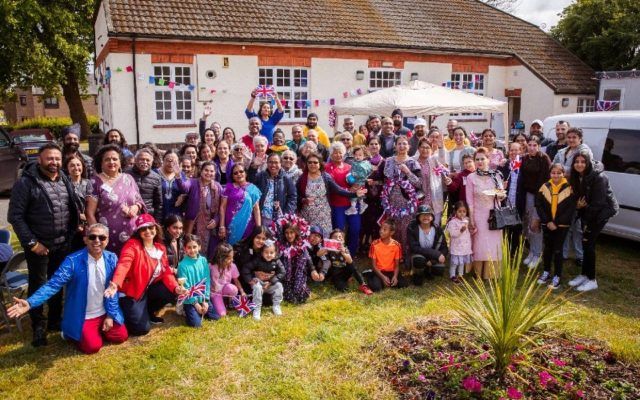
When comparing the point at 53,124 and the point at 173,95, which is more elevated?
the point at 173,95

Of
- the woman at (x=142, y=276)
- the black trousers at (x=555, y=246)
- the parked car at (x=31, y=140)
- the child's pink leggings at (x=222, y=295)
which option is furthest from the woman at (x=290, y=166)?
the parked car at (x=31, y=140)

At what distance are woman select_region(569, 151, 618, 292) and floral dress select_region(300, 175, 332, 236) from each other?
3.16 m

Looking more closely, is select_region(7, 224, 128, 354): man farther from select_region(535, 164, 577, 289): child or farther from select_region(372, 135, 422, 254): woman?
select_region(535, 164, 577, 289): child

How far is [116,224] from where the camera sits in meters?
5.20

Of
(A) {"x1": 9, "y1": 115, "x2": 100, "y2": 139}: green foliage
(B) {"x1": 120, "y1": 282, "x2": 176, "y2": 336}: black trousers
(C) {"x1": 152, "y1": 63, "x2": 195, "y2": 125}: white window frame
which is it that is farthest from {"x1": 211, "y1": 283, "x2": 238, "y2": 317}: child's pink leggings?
(A) {"x1": 9, "y1": 115, "x2": 100, "y2": 139}: green foliage

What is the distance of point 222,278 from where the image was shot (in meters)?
5.66

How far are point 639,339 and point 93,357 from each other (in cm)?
524

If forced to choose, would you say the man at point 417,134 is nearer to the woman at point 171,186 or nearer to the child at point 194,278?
the woman at point 171,186

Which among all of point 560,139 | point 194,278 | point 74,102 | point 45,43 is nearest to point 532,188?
point 560,139

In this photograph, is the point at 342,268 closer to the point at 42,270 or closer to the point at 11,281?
the point at 42,270

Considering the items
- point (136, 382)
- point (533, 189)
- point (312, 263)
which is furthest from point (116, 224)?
point (533, 189)

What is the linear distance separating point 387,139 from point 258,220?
10.1 ft

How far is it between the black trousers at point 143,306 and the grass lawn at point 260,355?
0.46 feet

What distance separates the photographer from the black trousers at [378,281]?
632cm
